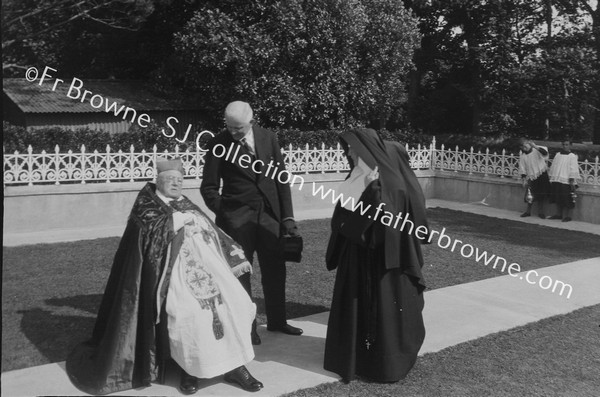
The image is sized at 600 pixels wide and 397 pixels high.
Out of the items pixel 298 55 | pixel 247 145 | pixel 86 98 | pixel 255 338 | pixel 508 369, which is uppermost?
pixel 298 55

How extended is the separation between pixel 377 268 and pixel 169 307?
148 cm

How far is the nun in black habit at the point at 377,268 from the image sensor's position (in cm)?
437

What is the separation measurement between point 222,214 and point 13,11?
2667 mm

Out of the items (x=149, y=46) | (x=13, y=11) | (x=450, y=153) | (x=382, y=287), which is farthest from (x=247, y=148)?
(x=149, y=46)

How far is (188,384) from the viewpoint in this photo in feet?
13.3

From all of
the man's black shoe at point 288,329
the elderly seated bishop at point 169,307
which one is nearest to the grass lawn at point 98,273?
the man's black shoe at point 288,329

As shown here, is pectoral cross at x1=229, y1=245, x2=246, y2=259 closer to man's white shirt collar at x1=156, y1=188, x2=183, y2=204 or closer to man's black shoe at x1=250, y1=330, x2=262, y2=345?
man's white shirt collar at x1=156, y1=188, x2=183, y2=204

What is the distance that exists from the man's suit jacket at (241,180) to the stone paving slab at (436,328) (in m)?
1.13

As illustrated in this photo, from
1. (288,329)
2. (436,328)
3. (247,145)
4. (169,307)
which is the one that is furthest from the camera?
(436,328)

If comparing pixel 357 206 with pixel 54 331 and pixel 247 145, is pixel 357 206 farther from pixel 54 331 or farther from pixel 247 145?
pixel 54 331

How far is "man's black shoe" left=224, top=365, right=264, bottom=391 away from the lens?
4141 mm

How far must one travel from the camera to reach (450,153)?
15164 millimetres

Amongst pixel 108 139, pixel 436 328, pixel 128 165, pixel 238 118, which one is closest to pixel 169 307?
pixel 238 118

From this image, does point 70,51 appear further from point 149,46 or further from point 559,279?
point 559,279
